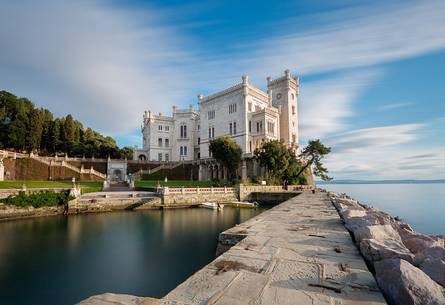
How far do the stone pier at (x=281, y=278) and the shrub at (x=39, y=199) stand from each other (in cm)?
2438

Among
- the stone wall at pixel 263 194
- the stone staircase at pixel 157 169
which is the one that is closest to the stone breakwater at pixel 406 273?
the stone wall at pixel 263 194

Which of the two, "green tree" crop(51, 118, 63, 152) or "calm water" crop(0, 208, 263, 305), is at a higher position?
"green tree" crop(51, 118, 63, 152)

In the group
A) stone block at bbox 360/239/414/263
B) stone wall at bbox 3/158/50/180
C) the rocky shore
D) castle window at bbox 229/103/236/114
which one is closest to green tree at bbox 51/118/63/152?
stone wall at bbox 3/158/50/180

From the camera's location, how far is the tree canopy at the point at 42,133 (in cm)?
4581

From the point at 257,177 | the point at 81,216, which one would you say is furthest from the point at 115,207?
the point at 257,177

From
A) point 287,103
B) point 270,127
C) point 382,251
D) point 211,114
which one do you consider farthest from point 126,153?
point 382,251

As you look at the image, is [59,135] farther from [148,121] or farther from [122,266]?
[122,266]

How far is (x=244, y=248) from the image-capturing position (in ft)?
19.4

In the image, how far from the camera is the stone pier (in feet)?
11.4

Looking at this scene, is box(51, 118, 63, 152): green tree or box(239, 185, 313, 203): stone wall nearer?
box(239, 185, 313, 203): stone wall

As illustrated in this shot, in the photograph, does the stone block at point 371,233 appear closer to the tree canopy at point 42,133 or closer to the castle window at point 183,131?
the tree canopy at point 42,133

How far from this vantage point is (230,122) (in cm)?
5166

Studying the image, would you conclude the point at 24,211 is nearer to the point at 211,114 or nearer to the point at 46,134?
the point at 211,114

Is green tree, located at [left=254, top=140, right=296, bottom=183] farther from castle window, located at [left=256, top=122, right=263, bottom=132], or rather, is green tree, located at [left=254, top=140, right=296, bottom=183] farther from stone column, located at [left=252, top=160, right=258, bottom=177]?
castle window, located at [left=256, top=122, right=263, bottom=132]
